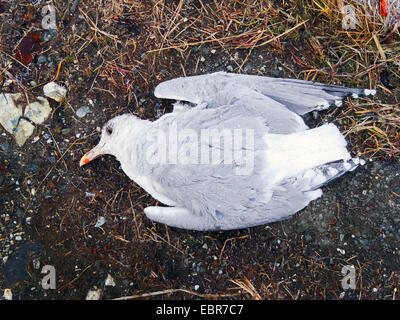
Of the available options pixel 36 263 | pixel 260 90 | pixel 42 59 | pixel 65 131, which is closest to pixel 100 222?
pixel 36 263

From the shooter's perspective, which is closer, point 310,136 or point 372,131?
point 310,136

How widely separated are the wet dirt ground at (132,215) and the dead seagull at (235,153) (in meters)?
0.45

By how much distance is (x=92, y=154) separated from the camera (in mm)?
3072

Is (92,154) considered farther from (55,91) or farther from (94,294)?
(94,294)

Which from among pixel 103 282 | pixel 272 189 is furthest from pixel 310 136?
pixel 103 282

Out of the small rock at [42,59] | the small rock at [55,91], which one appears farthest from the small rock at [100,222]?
the small rock at [42,59]

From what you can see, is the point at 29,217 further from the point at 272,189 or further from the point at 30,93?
the point at 272,189

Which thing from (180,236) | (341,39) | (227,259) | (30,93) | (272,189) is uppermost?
(30,93)

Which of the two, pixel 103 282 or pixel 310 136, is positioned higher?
pixel 310 136

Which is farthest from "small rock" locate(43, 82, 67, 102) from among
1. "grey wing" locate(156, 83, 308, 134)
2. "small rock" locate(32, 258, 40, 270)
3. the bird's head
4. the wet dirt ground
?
"small rock" locate(32, 258, 40, 270)

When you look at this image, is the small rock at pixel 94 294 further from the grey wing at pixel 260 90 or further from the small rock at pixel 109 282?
the grey wing at pixel 260 90

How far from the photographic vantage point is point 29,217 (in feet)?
10.5

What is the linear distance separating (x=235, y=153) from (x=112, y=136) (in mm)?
1097

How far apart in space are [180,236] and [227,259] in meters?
0.44
